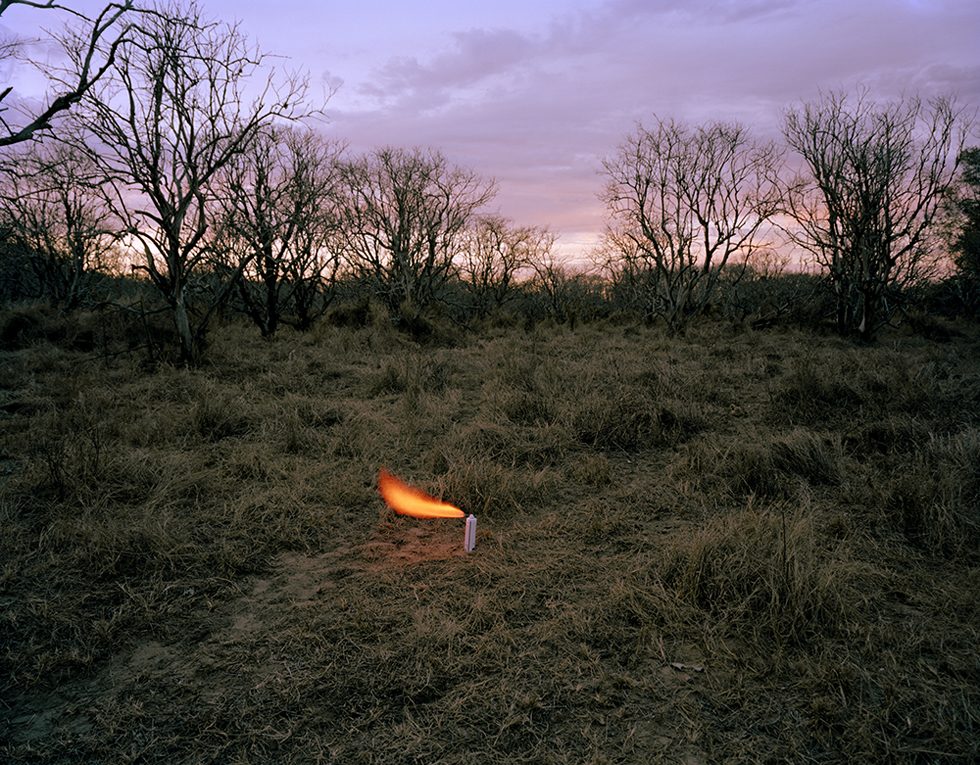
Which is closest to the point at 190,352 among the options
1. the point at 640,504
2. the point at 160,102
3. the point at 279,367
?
the point at 279,367

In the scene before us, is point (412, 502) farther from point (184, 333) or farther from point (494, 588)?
point (184, 333)

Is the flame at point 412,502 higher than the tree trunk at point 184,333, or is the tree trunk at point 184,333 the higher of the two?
the tree trunk at point 184,333

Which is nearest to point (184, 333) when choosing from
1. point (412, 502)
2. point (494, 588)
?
point (412, 502)

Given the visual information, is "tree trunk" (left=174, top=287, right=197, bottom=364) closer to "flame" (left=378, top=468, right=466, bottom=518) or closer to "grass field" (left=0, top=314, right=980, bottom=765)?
"grass field" (left=0, top=314, right=980, bottom=765)

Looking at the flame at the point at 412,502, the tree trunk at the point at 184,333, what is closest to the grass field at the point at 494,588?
the flame at the point at 412,502

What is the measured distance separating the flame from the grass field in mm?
92

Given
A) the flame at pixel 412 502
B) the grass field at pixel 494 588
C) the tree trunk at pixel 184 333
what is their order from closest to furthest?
the grass field at pixel 494 588 → the flame at pixel 412 502 → the tree trunk at pixel 184 333

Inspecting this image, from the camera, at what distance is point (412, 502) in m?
4.30

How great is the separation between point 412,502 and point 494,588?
53.0 inches

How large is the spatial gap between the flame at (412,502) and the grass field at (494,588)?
9 centimetres

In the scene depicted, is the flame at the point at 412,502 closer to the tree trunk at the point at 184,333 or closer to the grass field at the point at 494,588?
the grass field at the point at 494,588

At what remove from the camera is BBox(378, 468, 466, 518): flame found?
4.10m

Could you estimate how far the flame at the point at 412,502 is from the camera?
13.5ft

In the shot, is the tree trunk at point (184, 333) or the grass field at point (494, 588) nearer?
the grass field at point (494, 588)
